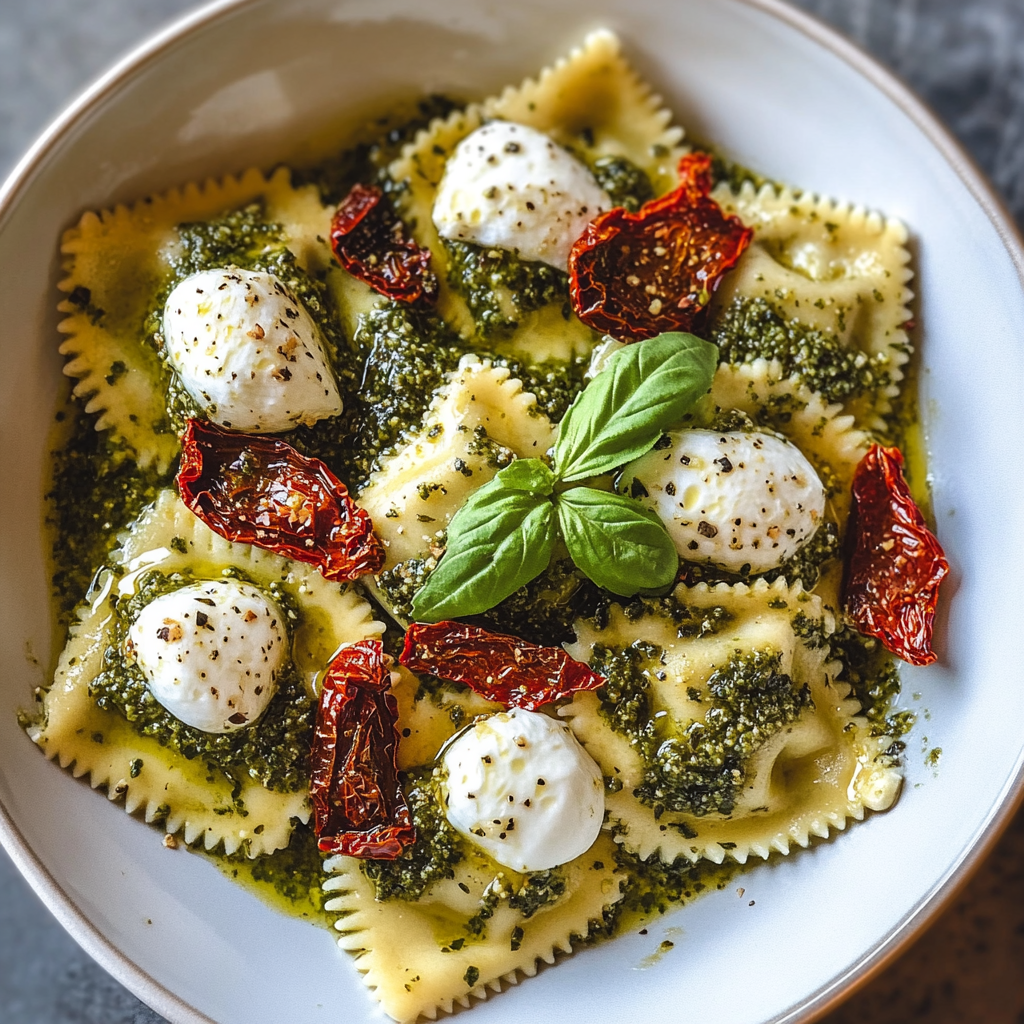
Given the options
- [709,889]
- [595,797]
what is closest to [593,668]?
[595,797]

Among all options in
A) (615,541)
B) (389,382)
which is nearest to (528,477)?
(615,541)

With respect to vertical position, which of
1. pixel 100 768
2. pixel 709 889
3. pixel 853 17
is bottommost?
pixel 709 889

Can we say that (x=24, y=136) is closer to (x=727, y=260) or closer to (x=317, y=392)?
(x=317, y=392)

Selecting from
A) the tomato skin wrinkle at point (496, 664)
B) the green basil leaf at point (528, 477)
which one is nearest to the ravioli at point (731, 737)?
the tomato skin wrinkle at point (496, 664)

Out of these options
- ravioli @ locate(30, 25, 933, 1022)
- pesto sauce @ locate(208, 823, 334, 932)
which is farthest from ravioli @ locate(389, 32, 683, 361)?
pesto sauce @ locate(208, 823, 334, 932)

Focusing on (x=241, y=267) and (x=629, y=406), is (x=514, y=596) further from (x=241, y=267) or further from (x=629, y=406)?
(x=241, y=267)

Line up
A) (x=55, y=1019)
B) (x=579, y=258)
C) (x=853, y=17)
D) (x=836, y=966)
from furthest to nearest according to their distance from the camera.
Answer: (x=853, y=17) → (x=55, y=1019) → (x=579, y=258) → (x=836, y=966)

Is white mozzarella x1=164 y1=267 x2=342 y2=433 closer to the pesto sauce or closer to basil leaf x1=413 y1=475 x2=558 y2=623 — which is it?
basil leaf x1=413 y1=475 x2=558 y2=623
